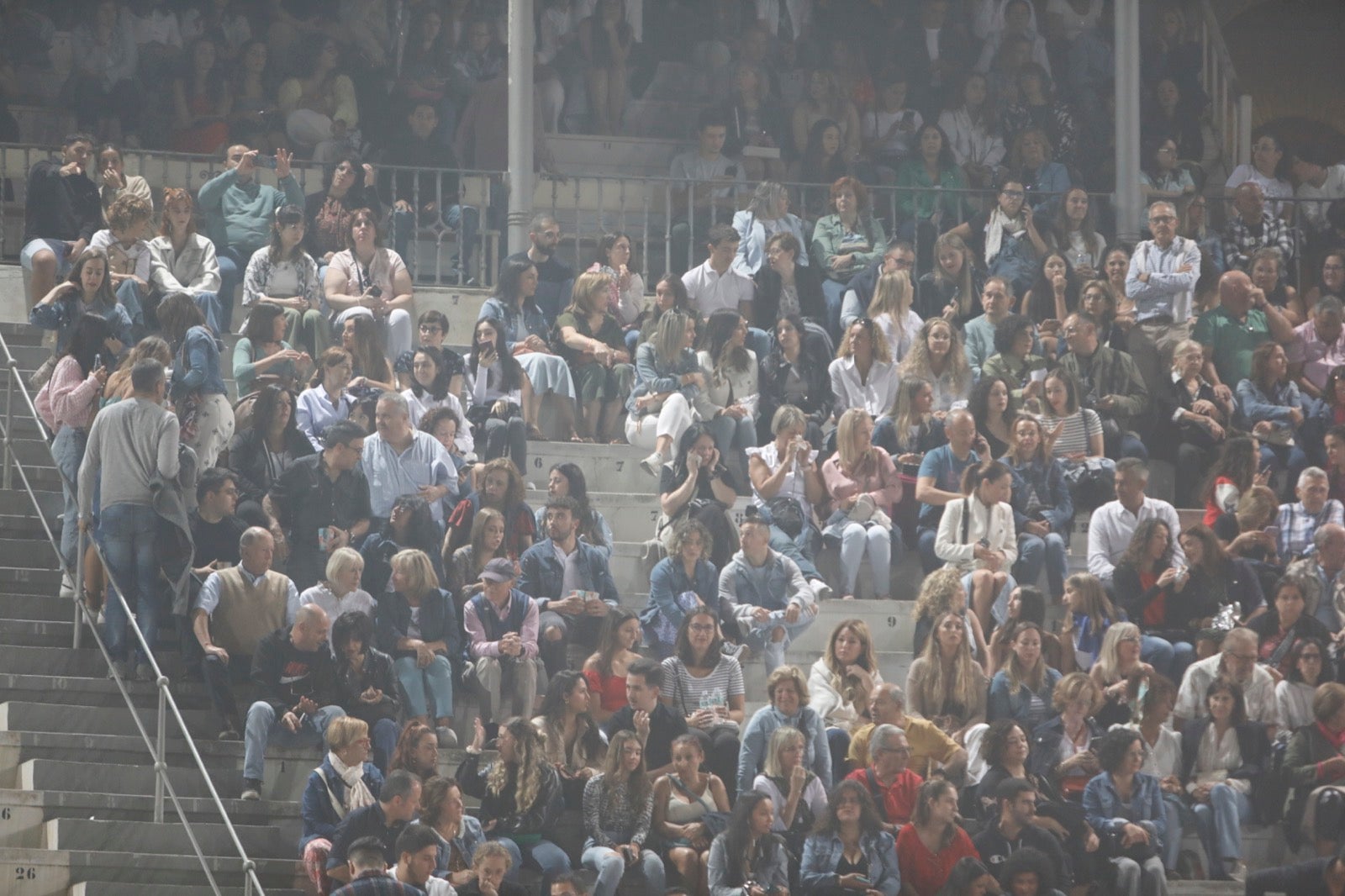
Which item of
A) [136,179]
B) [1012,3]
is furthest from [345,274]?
[1012,3]

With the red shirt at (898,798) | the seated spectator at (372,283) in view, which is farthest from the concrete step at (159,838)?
the seated spectator at (372,283)

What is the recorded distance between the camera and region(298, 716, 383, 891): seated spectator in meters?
12.6

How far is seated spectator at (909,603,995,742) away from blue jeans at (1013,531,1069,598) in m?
1.10

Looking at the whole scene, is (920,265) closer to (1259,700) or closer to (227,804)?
(1259,700)

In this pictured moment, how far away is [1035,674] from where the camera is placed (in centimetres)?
1426

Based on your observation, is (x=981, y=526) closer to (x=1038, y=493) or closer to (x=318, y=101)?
(x=1038, y=493)

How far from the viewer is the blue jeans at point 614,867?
42.0 ft

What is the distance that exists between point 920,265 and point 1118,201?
1.42 metres

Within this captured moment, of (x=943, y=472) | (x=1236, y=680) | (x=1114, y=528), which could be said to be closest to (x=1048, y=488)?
(x=1114, y=528)

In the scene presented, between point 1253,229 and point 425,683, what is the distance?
7875 mm

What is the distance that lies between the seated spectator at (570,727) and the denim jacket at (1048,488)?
11.0 feet

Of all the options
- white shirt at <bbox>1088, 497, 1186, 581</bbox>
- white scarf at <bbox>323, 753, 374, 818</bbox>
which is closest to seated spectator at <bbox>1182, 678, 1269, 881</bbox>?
white shirt at <bbox>1088, 497, 1186, 581</bbox>

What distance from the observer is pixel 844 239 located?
58.3ft

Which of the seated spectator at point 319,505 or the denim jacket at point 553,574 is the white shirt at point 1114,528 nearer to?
the denim jacket at point 553,574
